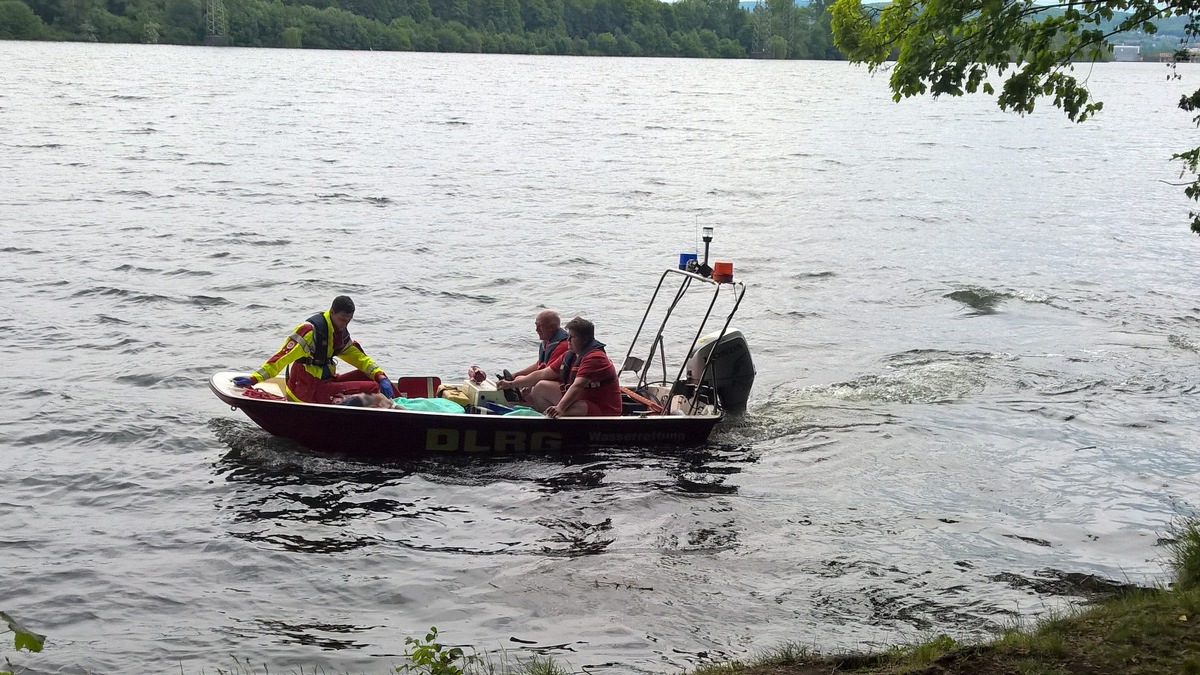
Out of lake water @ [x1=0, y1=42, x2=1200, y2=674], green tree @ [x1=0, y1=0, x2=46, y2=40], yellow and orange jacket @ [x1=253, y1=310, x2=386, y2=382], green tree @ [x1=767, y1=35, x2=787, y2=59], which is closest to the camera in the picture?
lake water @ [x1=0, y1=42, x2=1200, y2=674]

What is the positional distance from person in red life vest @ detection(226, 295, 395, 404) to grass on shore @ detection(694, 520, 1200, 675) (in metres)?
6.78

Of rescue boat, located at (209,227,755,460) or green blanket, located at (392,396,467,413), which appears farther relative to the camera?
green blanket, located at (392,396,467,413)

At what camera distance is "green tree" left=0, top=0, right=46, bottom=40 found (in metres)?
118

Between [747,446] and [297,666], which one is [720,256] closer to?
[747,446]

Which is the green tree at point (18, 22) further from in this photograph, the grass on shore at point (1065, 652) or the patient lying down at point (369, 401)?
the grass on shore at point (1065, 652)

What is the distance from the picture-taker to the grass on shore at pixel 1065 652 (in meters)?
6.59

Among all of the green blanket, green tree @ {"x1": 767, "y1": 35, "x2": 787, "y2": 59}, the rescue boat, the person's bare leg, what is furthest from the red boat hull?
green tree @ {"x1": 767, "y1": 35, "x2": 787, "y2": 59}

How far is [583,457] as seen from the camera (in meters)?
13.3

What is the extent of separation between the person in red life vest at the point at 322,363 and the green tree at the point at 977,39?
6.24m

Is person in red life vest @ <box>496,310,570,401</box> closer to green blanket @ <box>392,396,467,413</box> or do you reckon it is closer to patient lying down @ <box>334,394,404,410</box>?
green blanket @ <box>392,396,467,413</box>

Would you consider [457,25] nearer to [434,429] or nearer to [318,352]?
[318,352]

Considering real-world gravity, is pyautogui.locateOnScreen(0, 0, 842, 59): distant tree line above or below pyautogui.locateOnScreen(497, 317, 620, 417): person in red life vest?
above

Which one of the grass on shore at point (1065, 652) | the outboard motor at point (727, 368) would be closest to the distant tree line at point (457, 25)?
the outboard motor at point (727, 368)

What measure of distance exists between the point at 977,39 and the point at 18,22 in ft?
422
